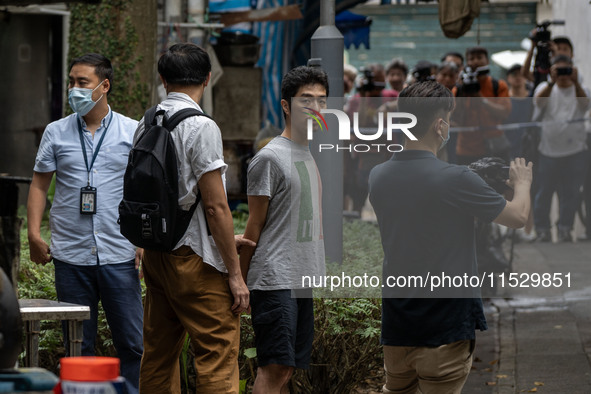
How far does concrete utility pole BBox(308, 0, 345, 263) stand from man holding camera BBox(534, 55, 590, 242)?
1190mm

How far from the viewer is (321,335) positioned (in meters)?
5.93

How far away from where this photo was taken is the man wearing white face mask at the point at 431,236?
Answer: 444cm

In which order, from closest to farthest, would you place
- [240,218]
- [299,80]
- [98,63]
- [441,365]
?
1. [441,365]
2. [299,80]
3. [98,63]
4. [240,218]

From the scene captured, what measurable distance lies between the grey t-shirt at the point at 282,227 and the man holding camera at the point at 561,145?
1.72 metres

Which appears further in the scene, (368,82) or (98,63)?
(368,82)

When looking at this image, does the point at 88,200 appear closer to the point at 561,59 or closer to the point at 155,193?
the point at 155,193

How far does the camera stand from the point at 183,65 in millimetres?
4746

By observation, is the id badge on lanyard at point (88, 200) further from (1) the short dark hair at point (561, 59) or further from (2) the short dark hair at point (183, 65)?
(1) the short dark hair at point (561, 59)

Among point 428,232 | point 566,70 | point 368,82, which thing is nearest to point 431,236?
point 428,232

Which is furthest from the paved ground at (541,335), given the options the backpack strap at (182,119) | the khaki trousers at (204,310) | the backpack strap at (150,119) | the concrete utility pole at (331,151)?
the backpack strap at (150,119)

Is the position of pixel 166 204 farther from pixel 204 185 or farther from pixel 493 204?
pixel 493 204

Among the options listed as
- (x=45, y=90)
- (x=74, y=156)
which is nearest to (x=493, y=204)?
(x=74, y=156)

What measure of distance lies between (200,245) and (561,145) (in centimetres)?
482

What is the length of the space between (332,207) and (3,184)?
2.31m
